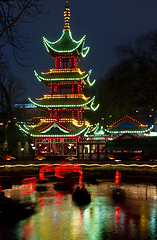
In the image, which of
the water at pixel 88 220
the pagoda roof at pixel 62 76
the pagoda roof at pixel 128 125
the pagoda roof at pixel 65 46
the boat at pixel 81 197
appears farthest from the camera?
the pagoda roof at pixel 65 46

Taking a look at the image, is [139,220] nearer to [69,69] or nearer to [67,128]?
[67,128]

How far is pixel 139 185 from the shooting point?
22.7 meters

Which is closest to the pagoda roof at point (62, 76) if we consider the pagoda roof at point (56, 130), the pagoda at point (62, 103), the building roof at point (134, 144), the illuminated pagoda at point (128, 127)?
the pagoda at point (62, 103)

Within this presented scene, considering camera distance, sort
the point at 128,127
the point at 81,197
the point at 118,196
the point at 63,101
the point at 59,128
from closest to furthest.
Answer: the point at 81,197 → the point at 118,196 → the point at 128,127 → the point at 59,128 → the point at 63,101

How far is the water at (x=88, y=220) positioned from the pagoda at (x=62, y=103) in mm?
26626

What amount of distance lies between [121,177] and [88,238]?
56.2 feet

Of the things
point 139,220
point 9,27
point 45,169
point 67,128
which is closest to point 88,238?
point 139,220

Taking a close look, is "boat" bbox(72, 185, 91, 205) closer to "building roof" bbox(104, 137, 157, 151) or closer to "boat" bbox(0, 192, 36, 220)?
"boat" bbox(0, 192, 36, 220)

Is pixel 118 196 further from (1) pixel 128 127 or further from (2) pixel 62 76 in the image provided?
(2) pixel 62 76

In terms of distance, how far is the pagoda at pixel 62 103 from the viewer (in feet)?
148

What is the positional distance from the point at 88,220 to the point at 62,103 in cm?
3425

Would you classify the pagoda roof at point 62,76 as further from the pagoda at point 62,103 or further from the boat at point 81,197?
the boat at point 81,197

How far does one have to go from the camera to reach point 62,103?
46.2 m

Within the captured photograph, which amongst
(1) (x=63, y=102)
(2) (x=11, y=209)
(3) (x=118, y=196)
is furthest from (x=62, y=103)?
(2) (x=11, y=209)
